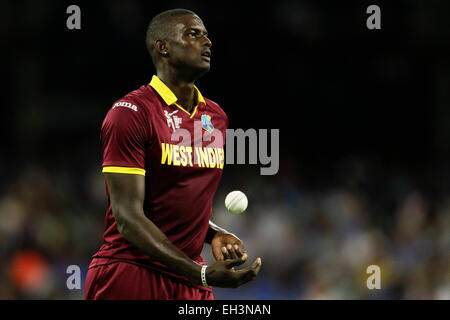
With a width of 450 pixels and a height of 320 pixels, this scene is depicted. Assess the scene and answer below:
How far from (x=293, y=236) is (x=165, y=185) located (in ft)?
19.5

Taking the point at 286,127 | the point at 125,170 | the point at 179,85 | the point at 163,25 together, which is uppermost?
the point at 163,25

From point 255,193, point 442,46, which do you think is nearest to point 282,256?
point 255,193

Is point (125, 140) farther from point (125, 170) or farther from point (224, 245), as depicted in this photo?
point (224, 245)

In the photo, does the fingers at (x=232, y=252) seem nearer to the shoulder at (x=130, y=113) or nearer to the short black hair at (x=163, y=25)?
the shoulder at (x=130, y=113)

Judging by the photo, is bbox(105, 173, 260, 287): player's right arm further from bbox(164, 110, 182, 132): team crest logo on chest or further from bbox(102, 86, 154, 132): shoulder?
bbox(164, 110, 182, 132): team crest logo on chest

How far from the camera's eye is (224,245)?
4.80m

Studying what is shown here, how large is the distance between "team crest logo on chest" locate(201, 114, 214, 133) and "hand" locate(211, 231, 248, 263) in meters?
0.69

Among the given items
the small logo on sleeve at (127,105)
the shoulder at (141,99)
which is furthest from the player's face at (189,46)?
the small logo on sleeve at (127,105)

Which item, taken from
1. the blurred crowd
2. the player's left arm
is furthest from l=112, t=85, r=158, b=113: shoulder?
the blurred crowd

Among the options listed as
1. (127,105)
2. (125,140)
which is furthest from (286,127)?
(125,140)

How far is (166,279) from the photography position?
15.1ft

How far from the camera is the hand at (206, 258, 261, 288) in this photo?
421cm

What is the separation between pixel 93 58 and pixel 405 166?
5.92m
